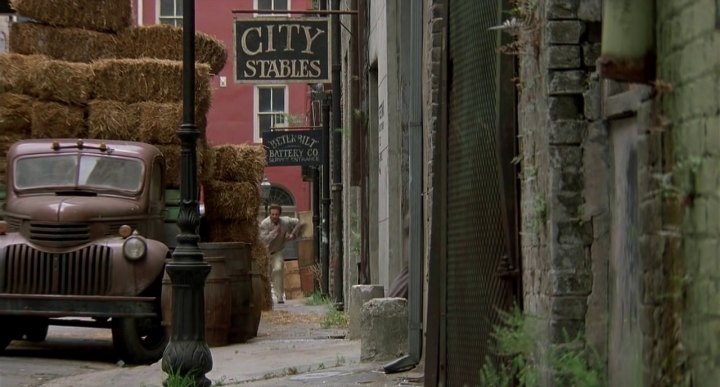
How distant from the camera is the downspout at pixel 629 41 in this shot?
4852mm

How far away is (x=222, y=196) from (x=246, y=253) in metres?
3.19

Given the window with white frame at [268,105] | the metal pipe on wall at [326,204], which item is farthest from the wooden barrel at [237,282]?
the window with white frame at [268,105]

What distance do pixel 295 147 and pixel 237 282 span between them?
33.1 ft

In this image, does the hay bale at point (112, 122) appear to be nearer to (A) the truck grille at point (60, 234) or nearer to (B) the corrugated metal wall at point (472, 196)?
(A) the truck grille at point (60, 234)

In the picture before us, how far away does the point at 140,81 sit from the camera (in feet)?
51.3

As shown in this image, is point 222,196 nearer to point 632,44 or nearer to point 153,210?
point 153,210

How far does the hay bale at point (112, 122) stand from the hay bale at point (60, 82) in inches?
9.0

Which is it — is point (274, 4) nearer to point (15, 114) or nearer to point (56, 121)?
point (15, 114)

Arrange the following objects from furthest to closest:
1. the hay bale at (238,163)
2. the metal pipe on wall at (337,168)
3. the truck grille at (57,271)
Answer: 1. the metal pipe on wall at (337,168)
2. the hay bale at (238,163)
3. the truck grille at (57,271)

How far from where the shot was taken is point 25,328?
44.7ft

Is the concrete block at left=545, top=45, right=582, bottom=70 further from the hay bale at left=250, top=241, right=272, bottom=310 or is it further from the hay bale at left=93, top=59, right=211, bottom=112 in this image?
the hay bale at left=250, top=241, right=272, bottom=310

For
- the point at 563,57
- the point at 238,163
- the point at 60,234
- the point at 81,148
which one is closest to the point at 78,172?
the point at 81,148

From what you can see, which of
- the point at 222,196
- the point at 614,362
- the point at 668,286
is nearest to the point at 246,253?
the point at 222,196

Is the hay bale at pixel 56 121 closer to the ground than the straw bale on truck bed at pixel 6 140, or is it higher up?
higher up
